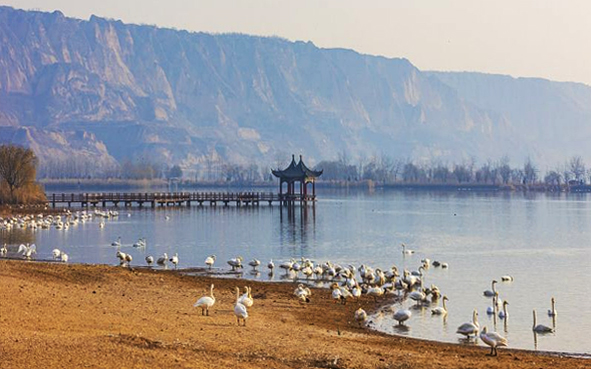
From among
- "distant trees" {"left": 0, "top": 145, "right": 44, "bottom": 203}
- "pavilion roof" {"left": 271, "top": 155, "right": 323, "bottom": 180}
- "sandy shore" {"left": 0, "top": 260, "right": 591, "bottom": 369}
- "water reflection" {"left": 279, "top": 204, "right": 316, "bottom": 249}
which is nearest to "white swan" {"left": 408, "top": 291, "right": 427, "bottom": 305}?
"sandy shore" {"left": 0, "top": 260, "right": 591, "bottom": 369}

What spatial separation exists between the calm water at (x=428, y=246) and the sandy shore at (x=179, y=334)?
2.94 m

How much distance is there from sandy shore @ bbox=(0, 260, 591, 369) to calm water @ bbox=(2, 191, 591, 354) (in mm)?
2941

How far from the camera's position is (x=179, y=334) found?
20438mm

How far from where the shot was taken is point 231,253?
5231 cm

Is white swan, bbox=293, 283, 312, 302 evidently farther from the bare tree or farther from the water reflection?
the bare tree

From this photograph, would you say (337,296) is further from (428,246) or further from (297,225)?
(297,225)

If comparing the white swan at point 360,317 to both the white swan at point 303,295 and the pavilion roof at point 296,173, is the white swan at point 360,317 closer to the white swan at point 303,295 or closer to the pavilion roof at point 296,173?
the white swan at point 303,295

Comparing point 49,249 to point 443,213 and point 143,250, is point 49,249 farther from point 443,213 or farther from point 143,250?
point 443,213

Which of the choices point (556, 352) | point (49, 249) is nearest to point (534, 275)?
point (556, 352)

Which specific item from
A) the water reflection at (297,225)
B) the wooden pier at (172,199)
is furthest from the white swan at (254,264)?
the wooden pier at (172,199)

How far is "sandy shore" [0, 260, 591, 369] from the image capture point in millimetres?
17094

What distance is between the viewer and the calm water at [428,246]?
2909cm

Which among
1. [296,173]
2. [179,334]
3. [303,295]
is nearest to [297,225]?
[296,173]

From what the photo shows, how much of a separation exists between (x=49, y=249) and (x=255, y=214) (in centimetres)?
4543
